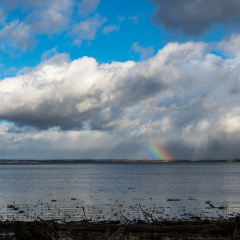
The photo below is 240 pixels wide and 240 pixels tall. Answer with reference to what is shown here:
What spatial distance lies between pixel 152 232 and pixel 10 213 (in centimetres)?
A: 2148

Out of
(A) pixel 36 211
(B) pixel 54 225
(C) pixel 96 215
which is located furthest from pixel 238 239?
(A) pixel 36 211

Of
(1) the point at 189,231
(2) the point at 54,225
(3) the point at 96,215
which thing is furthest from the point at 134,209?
(2) the point at 54,225

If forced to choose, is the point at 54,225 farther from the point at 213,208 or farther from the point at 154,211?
the point at 213,208

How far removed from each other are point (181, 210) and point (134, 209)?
557cm

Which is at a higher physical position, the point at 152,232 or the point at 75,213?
the point at 152,232

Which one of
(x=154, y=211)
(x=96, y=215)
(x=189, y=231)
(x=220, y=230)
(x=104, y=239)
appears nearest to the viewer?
(x=104, y=239)

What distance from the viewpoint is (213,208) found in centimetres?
3712

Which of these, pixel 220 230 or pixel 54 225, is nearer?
pixel 54 225

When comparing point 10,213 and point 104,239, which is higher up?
point 104,239

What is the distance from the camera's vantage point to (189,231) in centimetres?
1958

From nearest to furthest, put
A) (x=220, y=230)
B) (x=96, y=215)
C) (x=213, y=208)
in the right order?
(x=220, y=230) < (x=96, y=215) < (x=213, y=208)

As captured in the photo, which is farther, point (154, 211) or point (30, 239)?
point (154, 211)

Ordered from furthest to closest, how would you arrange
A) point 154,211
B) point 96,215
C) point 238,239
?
point 154,211, point 96,215, point 238,239

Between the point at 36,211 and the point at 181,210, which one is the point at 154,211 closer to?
the point at 181,210
